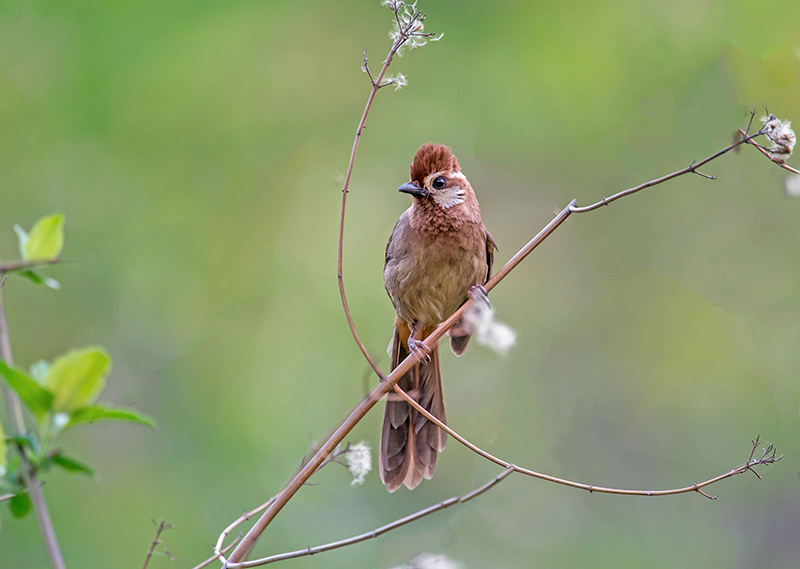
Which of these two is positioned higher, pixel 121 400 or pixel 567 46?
pixel 567 46

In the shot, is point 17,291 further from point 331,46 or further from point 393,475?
point 393,475

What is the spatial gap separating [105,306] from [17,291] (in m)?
0.67

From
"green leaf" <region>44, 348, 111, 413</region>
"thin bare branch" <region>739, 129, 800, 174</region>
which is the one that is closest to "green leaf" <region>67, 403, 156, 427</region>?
"green leaf" <region>44, 348, 111, 413</region>

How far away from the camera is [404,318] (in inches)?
130

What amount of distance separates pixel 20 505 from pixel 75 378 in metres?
0.24

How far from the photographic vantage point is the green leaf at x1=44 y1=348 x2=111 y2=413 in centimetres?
104

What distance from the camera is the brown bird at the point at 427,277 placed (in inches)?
109

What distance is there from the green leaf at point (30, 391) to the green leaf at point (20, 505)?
0.54 feet

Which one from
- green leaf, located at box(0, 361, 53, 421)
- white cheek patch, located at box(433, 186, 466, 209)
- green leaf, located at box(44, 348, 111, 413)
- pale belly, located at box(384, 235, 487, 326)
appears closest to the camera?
green leaf, located at box(0, 361, 53, 421)

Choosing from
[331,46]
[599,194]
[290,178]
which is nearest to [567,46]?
[599,194]

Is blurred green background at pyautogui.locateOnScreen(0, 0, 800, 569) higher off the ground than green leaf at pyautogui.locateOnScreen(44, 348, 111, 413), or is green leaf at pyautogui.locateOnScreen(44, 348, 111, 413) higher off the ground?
blurred green background at pyautogui.locateOnScreen(0, 0, 800, 569)

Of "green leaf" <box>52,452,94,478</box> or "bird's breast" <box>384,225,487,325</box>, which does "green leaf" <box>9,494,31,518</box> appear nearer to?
"green leaf" <box>52,452,94,478</box>

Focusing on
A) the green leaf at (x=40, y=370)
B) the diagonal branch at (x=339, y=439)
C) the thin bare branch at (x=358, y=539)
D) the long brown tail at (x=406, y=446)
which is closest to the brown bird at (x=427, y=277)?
the long brown tail at (x=406, y=446)

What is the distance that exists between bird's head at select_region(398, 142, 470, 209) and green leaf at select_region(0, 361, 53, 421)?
6.16ft
